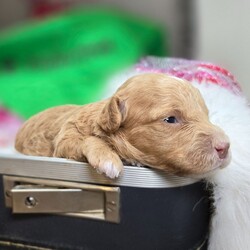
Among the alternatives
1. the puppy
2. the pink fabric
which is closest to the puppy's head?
the puppy

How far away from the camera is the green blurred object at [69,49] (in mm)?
1725

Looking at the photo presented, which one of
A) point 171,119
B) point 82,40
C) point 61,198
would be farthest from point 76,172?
point 82,40

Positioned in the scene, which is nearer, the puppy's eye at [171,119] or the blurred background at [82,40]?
the puppy's eye at [171,119]

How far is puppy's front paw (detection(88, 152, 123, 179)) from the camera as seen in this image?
0.64 m

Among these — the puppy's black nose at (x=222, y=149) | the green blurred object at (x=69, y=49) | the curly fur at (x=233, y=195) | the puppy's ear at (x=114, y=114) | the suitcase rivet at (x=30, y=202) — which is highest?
the puppy's ear at (x=114, y=114)

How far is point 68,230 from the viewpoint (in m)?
0.73

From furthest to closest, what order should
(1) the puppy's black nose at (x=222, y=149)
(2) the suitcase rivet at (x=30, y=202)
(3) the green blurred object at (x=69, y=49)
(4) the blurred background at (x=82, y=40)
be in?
(3) the green blurred object at (x=69, y=49), (4) the blurred background at (x=82, y=40), (2) the suitcase rivet at (x=30, y=202), (1) the puppy's black nose at (x=222, y=149)

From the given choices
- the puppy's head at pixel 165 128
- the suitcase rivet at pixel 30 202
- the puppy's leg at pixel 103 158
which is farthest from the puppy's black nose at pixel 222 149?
the suitcase rivet at pixel 30 202

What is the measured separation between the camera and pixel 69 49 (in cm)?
201

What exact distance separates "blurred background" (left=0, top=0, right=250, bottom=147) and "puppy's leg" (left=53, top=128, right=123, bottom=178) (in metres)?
0.70

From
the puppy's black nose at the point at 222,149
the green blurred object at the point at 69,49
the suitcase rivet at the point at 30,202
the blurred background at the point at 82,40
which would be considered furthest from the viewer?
the green blurred object at the point at 69,49

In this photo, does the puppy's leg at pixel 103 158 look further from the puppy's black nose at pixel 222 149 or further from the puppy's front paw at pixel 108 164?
the puppy's black nose at pixel 222 149

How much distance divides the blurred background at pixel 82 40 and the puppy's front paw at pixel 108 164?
2.54ft

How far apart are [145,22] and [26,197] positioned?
1.51 m
